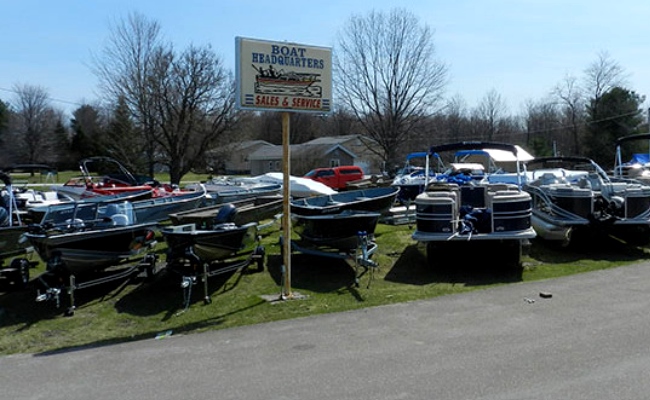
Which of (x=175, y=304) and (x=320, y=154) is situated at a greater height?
(x=320, y=154)

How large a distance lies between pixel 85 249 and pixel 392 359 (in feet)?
18.5

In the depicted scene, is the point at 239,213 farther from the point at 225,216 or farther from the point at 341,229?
the point at 341,229

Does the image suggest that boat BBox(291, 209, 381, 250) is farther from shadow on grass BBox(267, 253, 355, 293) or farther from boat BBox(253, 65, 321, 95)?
boat BBox(253, 65, 321, 95)

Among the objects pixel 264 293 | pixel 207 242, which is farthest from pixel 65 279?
pixel 264 293

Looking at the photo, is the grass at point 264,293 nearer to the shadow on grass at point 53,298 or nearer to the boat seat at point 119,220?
the shadow on grass at point 53,298

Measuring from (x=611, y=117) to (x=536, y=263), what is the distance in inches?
1842

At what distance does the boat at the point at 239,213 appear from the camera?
1130 centimetres

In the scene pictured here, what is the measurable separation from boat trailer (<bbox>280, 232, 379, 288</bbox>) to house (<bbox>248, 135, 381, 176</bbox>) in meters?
37.0

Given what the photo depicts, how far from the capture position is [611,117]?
51.3 m

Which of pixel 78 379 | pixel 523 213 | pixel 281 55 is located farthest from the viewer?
pixel 523 213

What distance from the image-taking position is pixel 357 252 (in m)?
9.45

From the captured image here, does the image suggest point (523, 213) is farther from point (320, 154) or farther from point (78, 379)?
point (320, 154)

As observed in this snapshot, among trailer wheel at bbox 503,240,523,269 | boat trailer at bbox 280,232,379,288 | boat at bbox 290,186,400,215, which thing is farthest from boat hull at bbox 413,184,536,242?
boat at bbox 290,186,400,215

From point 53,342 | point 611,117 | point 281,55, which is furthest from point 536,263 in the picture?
point 611,117
